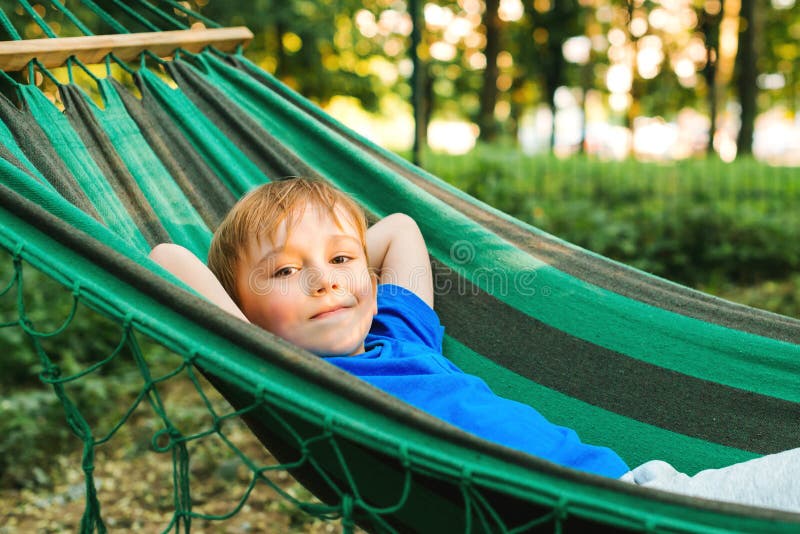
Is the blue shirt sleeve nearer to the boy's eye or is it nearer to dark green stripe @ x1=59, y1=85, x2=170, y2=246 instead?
the boy's eye

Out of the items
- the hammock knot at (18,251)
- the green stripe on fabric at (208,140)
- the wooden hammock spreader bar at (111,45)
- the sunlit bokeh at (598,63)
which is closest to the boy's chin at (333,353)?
the hammock knot at (18,251)

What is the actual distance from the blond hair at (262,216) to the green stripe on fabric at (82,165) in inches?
7.9

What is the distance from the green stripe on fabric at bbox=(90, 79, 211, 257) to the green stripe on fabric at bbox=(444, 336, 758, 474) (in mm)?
636

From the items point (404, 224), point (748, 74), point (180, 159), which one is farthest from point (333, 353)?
point (748, 74)

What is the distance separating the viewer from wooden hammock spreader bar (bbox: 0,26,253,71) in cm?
182

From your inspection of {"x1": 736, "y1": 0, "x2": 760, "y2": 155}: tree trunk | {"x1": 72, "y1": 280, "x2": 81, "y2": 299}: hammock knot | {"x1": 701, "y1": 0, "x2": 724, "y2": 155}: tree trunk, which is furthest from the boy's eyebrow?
{"x1": 701, "y1": 0, "x2": 724, "y2": 155}: tree trunk

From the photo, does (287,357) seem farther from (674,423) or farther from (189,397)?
(189,397)

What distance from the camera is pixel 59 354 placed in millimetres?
3492

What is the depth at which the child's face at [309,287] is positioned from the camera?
4.60 ft

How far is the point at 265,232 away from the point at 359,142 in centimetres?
78

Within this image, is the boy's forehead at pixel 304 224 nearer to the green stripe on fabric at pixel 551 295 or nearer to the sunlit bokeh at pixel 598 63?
the green stripe on fabric at pixel 551 295

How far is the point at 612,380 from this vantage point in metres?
1.70

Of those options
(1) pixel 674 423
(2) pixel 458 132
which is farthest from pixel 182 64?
(2) pixel 458 132

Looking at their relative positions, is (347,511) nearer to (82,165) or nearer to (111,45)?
(82,165)
